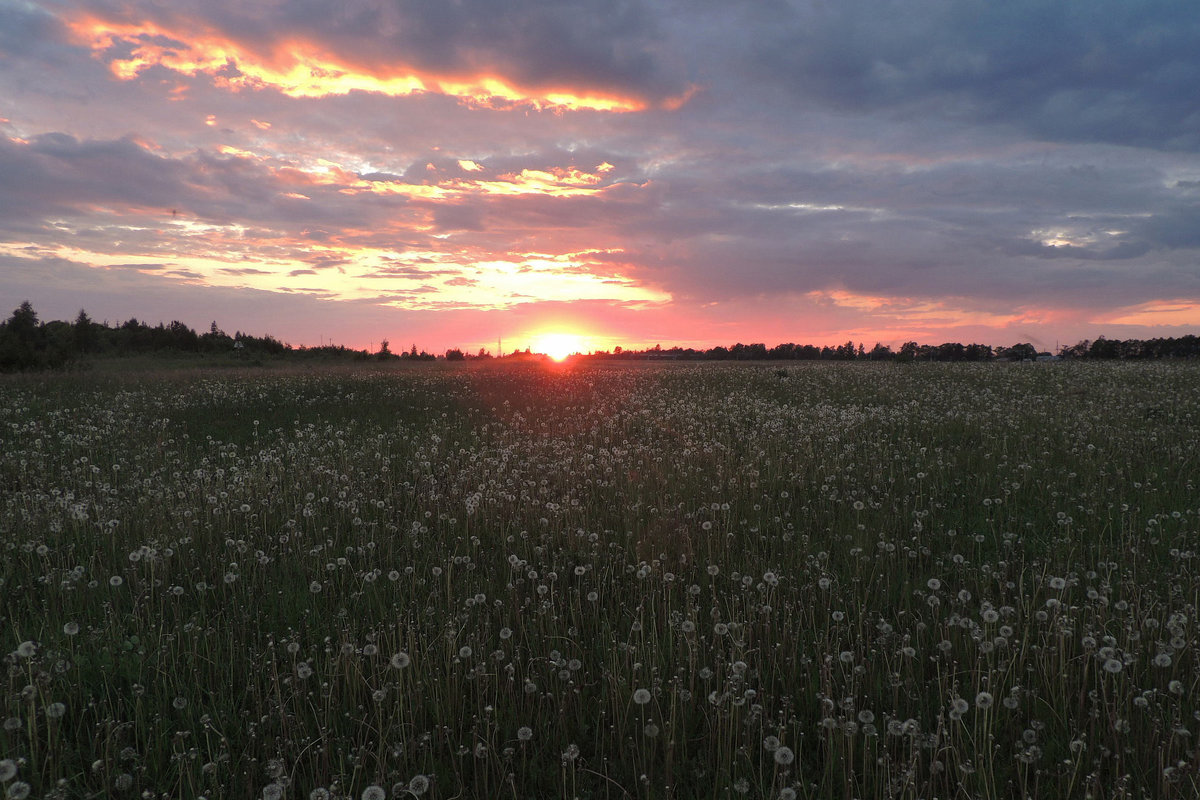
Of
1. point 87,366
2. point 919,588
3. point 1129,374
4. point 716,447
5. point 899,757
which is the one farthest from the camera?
point 87,366

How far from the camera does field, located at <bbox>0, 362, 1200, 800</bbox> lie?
3172 mm

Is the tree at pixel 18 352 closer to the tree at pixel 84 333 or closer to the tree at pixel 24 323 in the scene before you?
the tree at pixel 24 323

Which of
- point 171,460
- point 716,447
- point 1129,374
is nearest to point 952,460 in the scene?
point 716,447

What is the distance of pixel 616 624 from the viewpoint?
4637 millimetres

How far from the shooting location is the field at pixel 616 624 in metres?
3.17

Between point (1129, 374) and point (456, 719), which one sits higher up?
point (1129, 374)

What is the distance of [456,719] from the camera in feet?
11.7

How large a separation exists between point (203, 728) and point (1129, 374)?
28.4 m

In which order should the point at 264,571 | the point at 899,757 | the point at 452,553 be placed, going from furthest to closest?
the point at 452,553 → the point at 264,571 → the point at 899,757

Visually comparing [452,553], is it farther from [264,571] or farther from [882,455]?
[882,455]

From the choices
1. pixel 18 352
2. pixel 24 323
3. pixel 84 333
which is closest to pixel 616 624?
pixel 18 352

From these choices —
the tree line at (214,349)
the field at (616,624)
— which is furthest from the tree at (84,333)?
the field at (616,624)

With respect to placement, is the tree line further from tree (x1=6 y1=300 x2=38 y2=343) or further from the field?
the field

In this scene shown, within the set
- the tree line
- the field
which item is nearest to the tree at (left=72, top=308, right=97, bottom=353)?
the tree line
